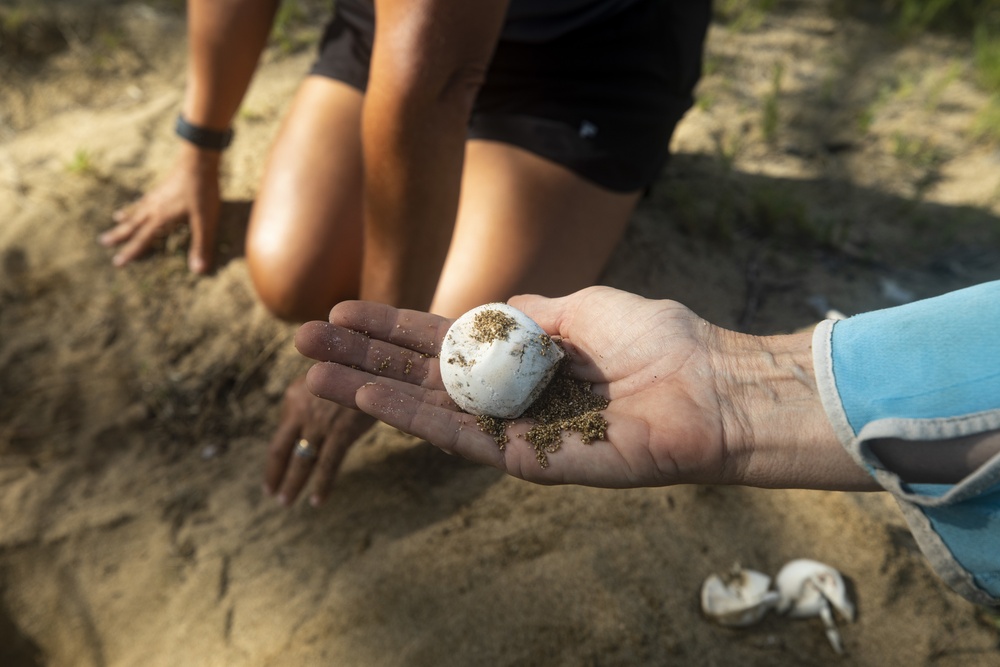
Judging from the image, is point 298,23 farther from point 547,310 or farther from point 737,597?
point 737,597

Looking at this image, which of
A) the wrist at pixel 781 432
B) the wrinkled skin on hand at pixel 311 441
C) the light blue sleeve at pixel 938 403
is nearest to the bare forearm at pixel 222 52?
the wrinkled skin on hand at pixel 311 441

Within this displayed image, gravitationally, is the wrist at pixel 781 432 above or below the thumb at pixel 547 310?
above

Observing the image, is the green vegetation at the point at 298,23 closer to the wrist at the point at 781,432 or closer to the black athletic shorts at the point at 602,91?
the black athletic shorts at the point at 602,91

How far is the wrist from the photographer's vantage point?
4.36 ft

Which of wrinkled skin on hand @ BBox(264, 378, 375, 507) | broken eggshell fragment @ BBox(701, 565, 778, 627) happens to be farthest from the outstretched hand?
broken eggshell fragment @ BBox(701, 565, 778, 627)

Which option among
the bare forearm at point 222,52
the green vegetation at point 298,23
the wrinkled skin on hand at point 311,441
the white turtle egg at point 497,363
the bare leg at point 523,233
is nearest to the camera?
the white turtle egg at point 497,363

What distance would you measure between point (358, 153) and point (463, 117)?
86cm

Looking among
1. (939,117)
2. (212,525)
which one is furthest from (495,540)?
(939,117)

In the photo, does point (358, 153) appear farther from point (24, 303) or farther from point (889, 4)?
point (889, 4)

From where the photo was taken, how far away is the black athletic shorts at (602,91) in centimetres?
227

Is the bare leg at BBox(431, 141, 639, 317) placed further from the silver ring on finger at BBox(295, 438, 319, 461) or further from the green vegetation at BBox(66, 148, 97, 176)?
the green vegetation at BBox(66, 148, 97, 176)

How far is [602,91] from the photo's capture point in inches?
89.4

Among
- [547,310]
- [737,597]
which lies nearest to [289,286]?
[547,310]

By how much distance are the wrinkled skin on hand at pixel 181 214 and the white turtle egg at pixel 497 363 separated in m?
1.58
